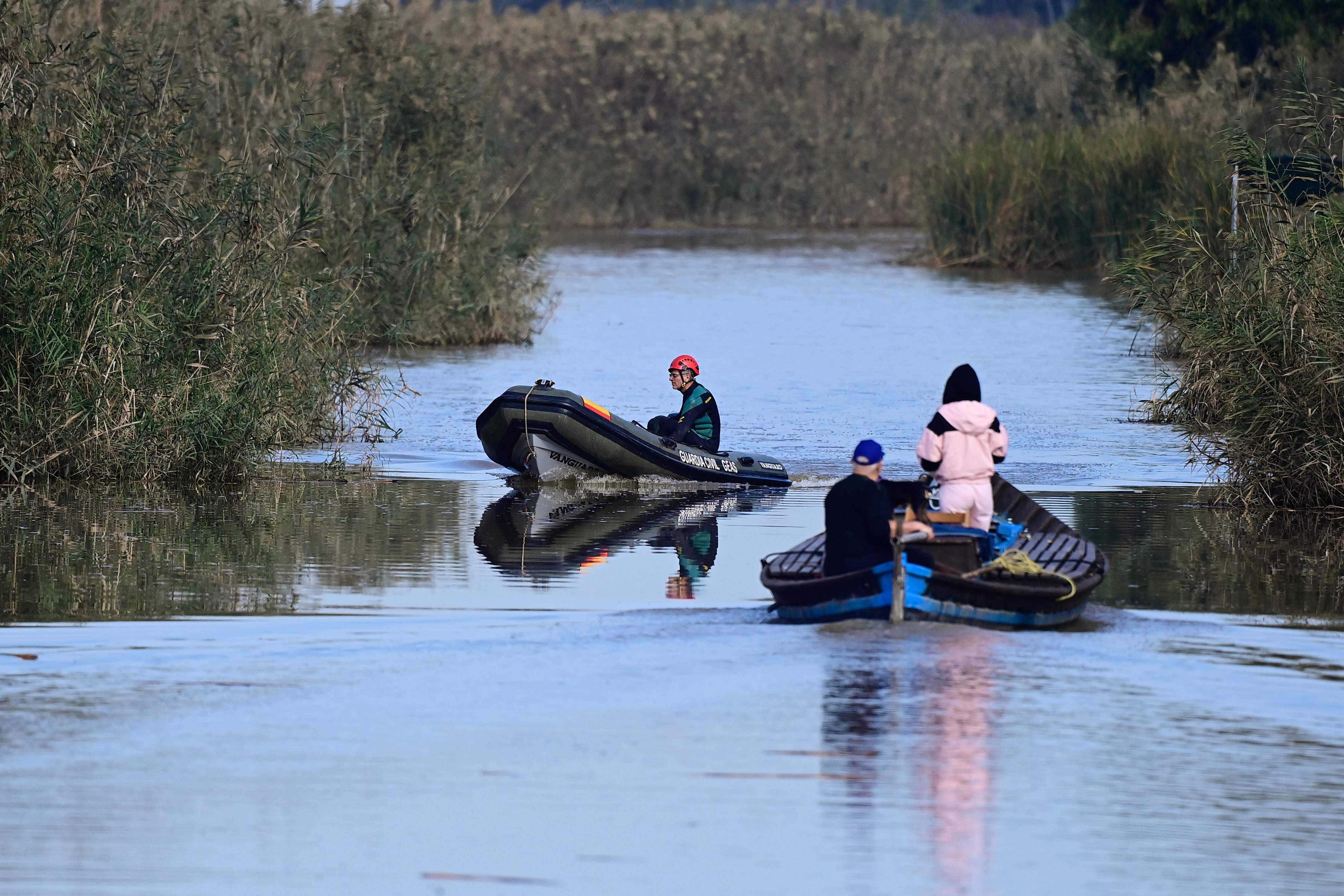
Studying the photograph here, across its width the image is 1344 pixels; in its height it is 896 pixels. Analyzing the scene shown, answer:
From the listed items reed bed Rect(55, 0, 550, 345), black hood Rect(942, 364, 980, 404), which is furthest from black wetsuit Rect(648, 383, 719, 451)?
black hood Rect(942, 364, 980, 404)

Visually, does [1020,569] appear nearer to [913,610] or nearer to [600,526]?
[913,610]

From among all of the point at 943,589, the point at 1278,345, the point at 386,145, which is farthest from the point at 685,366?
the point at 386,145

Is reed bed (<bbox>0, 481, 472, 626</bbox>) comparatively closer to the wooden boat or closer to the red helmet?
the red helmet

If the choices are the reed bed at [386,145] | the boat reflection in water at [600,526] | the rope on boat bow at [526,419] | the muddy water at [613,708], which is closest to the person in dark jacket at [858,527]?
the muddy water at [613,708]

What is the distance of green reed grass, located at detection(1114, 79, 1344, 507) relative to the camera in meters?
15.0

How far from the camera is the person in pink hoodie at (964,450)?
12.0 meters

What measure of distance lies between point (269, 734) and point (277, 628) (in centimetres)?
229

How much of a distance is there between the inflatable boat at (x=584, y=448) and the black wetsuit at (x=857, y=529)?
6778 mm

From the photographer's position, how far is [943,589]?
10.8m

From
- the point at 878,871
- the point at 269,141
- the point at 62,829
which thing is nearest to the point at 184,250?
the point at 269,141

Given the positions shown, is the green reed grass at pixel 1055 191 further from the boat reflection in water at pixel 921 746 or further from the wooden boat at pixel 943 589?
the boat reflection in water at pixel 921 746

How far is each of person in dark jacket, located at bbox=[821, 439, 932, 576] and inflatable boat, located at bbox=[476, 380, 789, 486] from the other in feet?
22.2

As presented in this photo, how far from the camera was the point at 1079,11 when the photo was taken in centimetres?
4816

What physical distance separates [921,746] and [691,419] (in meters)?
9.44
